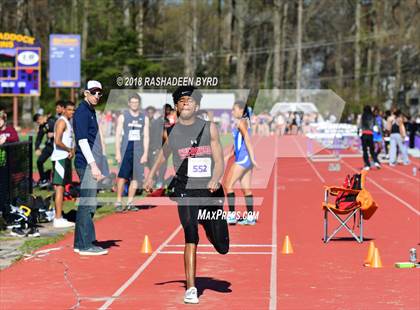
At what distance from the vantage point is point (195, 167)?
9422mm

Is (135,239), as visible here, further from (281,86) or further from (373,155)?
(281,86)

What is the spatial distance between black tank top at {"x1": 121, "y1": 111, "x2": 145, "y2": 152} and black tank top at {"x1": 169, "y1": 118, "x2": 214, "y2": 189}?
311 inches

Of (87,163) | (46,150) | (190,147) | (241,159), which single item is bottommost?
(46,150)

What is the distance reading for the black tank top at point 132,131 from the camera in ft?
57.0

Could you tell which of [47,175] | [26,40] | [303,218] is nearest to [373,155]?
[47,175]

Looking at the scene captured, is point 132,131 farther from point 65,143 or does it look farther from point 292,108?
point 292,108

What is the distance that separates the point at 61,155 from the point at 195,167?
5.81 m

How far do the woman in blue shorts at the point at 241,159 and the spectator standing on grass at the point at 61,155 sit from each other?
8.16 feet

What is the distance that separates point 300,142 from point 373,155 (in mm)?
13735

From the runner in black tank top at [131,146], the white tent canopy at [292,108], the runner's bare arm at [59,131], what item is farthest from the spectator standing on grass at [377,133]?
the white tent canopy at [292,108]

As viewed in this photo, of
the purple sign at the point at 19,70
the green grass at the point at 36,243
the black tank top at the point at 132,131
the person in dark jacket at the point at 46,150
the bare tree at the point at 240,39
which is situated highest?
the bare tree at the point at 240,39

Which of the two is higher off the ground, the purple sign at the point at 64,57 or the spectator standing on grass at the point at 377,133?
the purple sign at the point at 64,57

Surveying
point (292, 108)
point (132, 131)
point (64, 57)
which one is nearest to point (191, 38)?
point (292, 108)

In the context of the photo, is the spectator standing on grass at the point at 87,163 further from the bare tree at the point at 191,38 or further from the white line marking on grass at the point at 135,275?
the bare tree at the point at 191,38
